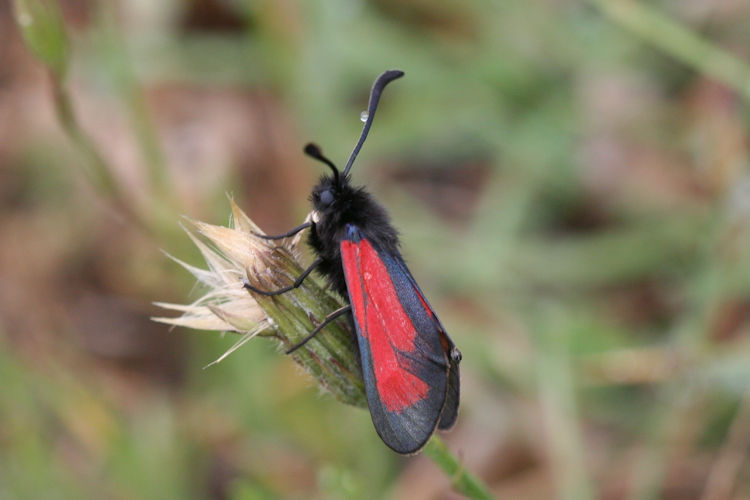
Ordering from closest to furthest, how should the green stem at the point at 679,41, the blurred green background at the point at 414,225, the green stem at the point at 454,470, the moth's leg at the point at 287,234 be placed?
the green stem at the point at 454,470 → the moth's leg at the point at 287,234 → the green stem at the point at 679,41 → the blurred green background at the point at 414,225

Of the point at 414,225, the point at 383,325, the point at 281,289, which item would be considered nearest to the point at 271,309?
the point at 281,289

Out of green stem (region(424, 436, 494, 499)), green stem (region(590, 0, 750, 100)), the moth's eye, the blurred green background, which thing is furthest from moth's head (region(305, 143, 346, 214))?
green stem (region(590, 0, 750, 100))

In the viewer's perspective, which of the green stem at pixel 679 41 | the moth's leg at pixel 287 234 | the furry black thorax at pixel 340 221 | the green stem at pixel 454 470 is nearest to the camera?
the green stem at pixel 454 470

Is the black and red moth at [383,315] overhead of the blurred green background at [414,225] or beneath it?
overhead

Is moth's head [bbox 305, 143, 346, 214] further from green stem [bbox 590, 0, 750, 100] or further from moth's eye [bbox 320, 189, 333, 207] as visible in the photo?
green stem [bbox 590, 0, 750, 100]

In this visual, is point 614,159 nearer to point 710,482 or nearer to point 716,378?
point 716,378

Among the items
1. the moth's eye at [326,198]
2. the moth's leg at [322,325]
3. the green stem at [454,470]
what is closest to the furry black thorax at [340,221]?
the moth's eye at [326,198]

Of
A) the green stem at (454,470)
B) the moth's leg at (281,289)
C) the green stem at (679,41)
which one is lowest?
the green stem at (454,470)

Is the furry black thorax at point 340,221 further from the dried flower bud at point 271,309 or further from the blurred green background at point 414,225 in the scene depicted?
the blurred green background at point 414,225
